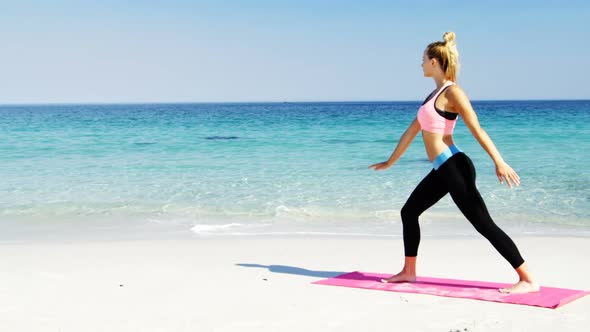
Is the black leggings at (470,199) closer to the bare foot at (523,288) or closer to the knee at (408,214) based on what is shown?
the bare foot at (523,288)

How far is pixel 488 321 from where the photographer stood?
13.9ft

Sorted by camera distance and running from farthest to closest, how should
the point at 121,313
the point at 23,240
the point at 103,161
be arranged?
the point at 103,161
the point at 23,240
the point at 121,313

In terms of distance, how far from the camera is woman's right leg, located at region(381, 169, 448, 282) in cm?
495

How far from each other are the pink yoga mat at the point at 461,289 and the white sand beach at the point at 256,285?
95mm

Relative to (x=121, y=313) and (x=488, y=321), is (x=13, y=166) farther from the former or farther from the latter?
(x=488, y=321)

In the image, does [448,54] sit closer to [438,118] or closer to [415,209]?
[438,118]

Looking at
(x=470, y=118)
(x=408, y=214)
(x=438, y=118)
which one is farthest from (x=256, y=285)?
(x=470, y=118)

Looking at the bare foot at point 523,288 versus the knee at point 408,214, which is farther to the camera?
the knee at point 408,214

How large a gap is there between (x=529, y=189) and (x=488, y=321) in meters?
7.96

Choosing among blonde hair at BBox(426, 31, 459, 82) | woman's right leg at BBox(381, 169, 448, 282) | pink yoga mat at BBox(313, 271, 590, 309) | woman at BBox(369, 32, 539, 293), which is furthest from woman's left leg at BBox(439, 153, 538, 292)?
blonde hair at BBox(426, 31, 459, 82)

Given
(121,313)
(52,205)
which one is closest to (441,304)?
(121,313)

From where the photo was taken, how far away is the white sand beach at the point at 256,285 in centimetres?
429

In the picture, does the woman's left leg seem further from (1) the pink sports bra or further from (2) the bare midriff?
(1) the pink sports bra

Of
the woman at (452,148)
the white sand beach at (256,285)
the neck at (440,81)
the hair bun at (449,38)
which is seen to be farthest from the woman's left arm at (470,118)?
the white sand beach at (256,285)
